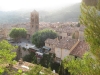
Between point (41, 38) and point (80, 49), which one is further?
point (41, 38)

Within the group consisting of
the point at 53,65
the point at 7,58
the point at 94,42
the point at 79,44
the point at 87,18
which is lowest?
the point at 53,65

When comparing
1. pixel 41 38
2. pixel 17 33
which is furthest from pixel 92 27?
pixel 17 33

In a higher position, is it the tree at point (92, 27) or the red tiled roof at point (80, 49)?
the tree at point (92, 27)

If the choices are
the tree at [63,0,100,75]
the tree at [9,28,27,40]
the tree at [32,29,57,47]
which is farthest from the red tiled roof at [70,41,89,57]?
the tree at [9,28,27,40]

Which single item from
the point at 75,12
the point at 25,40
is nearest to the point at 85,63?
the point at 25,40

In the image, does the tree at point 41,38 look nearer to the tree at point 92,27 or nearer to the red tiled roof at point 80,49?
the red tiled roof at point 80,49

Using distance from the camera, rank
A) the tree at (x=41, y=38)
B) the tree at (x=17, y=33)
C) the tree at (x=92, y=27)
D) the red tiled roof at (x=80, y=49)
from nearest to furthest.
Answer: the tree at (x=92, y=27) < the red tiled roof at (x=80, y=49) < the tree at (x=41, y=38) < the tree at (x=17, y=33)

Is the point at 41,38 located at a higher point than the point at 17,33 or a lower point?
higher

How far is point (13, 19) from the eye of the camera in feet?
249

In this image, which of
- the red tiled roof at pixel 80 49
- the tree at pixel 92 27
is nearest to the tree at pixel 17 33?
the red tiled roof at pixel 80 49

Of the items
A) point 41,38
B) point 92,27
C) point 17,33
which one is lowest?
point 17,33

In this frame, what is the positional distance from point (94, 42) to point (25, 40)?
34280 millimetres

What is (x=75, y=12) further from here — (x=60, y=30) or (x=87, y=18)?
(x=87, y=18)

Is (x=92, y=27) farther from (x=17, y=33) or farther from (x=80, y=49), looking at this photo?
(x=17, y=33)
